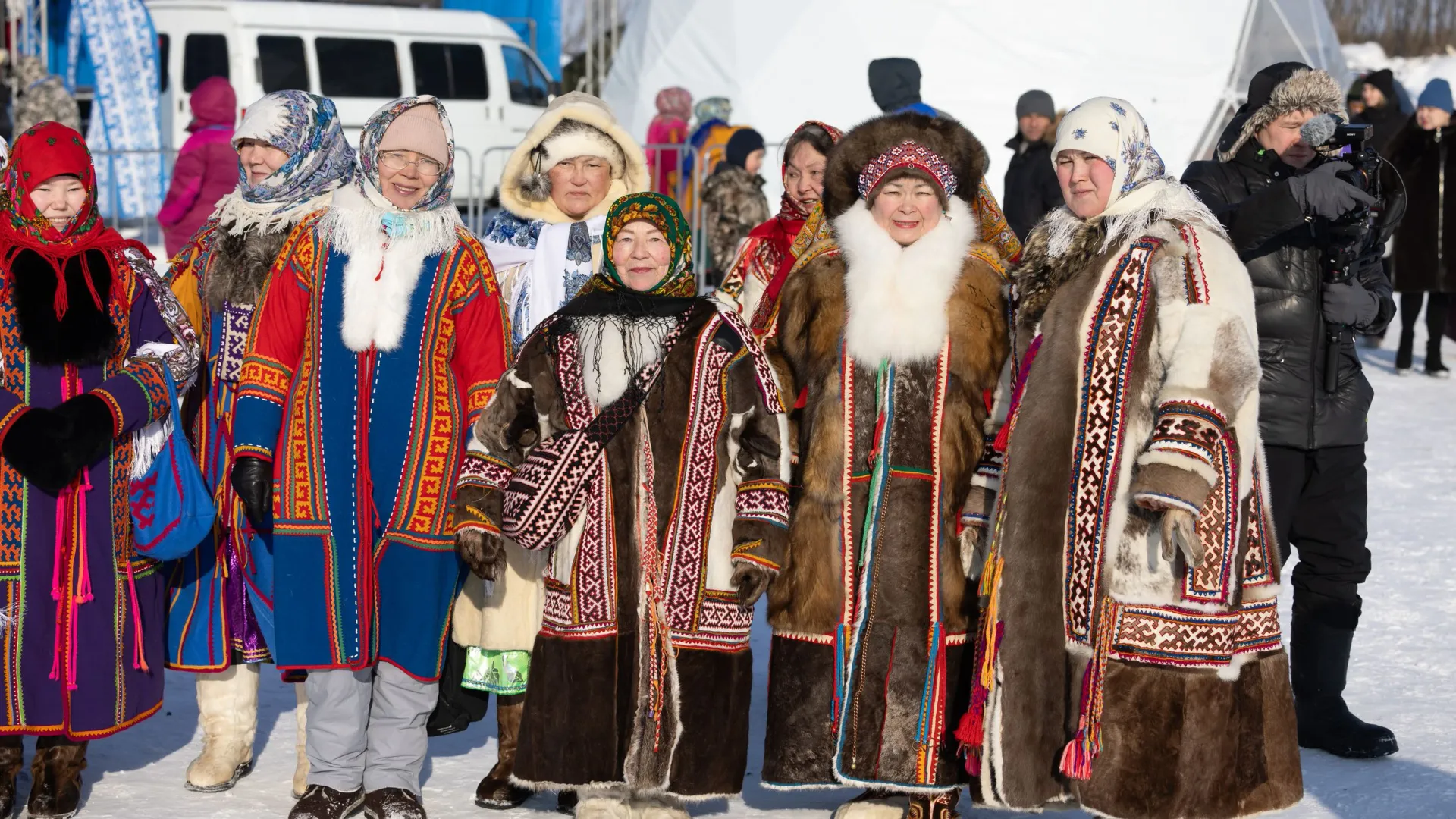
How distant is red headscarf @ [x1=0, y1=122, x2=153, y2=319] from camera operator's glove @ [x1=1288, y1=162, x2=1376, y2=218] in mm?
2806

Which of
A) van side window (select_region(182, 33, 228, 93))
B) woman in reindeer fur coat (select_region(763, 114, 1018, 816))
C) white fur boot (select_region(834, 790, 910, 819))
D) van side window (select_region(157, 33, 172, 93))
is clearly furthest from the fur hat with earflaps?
van side window (select_region(157, 33, 172, 93))

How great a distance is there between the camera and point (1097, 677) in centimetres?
337

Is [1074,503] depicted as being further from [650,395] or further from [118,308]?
[118,308]

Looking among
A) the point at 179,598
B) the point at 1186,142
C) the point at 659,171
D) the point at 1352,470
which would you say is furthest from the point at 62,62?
the point at 1352,470

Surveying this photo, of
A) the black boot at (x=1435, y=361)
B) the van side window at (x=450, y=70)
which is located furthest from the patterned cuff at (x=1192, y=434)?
the van side window at (x=450, y=70)

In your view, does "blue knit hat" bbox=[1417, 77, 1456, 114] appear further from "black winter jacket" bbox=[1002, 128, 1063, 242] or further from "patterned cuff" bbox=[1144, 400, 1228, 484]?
"patterned cuff" bbox=[1144, 400, 1228, 484]

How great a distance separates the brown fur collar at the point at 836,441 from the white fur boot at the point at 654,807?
0.47 metres

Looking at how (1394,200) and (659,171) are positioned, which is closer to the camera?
(1394,200)

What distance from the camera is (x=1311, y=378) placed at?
169 inches

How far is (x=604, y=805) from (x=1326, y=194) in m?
2.20

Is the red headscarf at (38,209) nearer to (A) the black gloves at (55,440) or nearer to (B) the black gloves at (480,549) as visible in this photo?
(A) the black gloves at (55,440)

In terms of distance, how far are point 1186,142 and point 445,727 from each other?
43.1 ft

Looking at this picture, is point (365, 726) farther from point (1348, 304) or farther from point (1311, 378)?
point (1348, 304)

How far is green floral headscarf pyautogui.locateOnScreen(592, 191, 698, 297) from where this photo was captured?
373 centimetres
